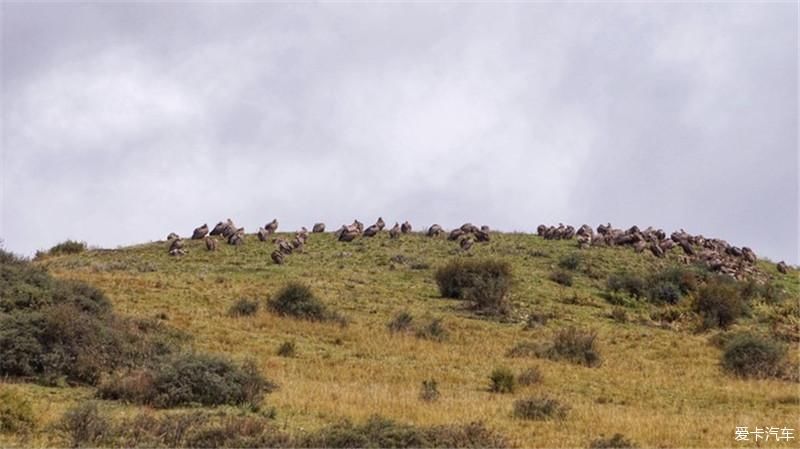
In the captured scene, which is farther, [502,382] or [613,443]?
[502,382]

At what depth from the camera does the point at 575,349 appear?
29.4 meters

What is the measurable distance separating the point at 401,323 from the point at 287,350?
7.03 m

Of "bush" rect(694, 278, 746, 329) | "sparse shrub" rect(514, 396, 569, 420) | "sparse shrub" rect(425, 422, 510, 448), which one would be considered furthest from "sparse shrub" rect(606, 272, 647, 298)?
"sparse shrub" rect(425, 422, 510, 448)

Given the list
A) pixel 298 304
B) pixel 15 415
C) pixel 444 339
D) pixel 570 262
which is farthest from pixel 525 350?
pixel 570 262

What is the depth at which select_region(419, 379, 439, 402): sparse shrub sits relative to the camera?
19.6 metres

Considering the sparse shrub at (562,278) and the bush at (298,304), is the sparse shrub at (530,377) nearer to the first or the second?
the bush at (298,304)

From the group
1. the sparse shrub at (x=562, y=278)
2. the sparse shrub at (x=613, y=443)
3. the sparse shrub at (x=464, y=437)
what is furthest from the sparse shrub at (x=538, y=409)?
the sparse shrub at (x=562, y=278)

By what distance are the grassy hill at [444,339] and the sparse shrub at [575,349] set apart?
0.54 metres

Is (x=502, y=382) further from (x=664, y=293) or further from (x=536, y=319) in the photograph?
(x=664, y=293)

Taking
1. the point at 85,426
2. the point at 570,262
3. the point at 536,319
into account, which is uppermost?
the point at 570,262

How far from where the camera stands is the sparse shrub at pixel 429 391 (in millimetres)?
19589

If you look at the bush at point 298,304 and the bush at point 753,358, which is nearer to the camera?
the bush at point 753,358

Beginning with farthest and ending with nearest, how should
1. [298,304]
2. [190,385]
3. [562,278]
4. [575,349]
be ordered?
[562,278], [298,304], [575,349], [190,385]

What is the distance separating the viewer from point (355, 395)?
1925cm
